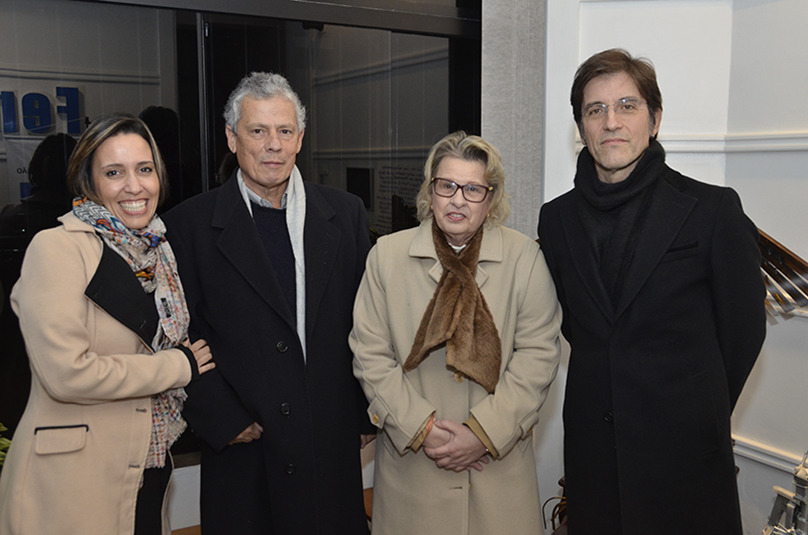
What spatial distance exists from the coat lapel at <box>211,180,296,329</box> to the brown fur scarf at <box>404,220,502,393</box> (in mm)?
435

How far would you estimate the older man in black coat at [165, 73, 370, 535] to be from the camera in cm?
211

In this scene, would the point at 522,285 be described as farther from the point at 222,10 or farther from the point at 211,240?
the point at 222,10

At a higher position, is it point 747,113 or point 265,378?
point 747,113

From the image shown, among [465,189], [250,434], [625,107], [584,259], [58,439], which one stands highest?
[625,107]

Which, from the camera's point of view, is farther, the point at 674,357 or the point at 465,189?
the point at 465,189

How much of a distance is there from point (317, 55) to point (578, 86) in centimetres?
158

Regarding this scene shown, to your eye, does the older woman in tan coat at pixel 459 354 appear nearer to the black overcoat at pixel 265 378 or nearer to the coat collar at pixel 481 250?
the coat collar at pixel 481 250

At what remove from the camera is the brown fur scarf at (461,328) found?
201 centimetres

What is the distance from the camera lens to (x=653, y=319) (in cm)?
186

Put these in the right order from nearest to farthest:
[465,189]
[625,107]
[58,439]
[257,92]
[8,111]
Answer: [58,439]
[625,107]
[465,189]
[257,92]
[8,111]

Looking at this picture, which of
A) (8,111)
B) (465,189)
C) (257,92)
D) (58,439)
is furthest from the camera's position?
(8,111)

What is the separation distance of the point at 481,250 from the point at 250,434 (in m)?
0.93

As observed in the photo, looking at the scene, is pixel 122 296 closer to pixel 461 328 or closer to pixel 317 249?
pixel 317 249

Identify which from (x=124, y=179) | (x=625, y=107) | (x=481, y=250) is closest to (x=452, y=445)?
(x=481, y=250)
